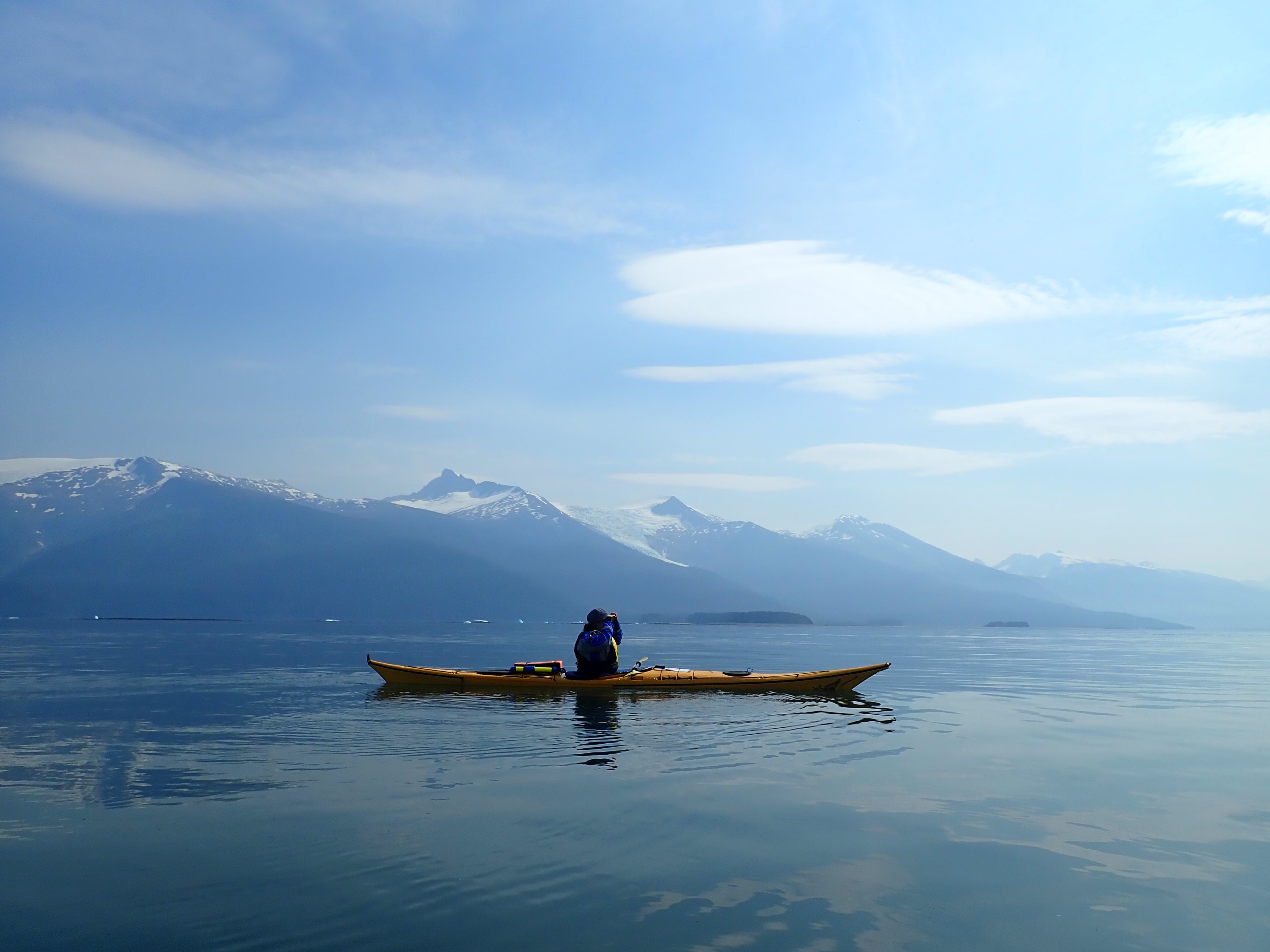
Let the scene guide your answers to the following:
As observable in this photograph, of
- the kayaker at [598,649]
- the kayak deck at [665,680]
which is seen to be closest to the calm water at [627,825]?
the kayak deck at [665,680]

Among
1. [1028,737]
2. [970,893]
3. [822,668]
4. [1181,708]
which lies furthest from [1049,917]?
[822,668]

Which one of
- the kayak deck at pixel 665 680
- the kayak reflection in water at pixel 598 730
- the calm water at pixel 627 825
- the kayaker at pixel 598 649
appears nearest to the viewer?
the calm water at pixel 627 825

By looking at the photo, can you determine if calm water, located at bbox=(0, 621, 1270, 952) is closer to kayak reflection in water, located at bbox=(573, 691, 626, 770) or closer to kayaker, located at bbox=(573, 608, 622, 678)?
kayak reflection in water, located at bbox=(573, 691, 626, 770)

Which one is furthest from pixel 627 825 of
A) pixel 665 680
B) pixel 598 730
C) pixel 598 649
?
pixel 665 680

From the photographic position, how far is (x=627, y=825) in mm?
16797

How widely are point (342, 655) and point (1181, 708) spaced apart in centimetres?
6448

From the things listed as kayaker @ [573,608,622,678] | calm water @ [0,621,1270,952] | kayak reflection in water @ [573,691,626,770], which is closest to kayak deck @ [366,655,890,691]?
kayaker @ [573,608,622,678]

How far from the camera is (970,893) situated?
13141 millimetres

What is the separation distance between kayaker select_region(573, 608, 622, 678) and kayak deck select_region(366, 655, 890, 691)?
0.37 m

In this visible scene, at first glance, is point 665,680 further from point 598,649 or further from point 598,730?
point 598,730

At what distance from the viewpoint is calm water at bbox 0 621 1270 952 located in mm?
11727

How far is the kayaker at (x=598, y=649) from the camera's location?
39844mm

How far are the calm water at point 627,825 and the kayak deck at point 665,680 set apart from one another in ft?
5.64

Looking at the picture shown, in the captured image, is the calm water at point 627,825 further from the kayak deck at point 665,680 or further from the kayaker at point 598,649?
the kayaker at point 598,649
